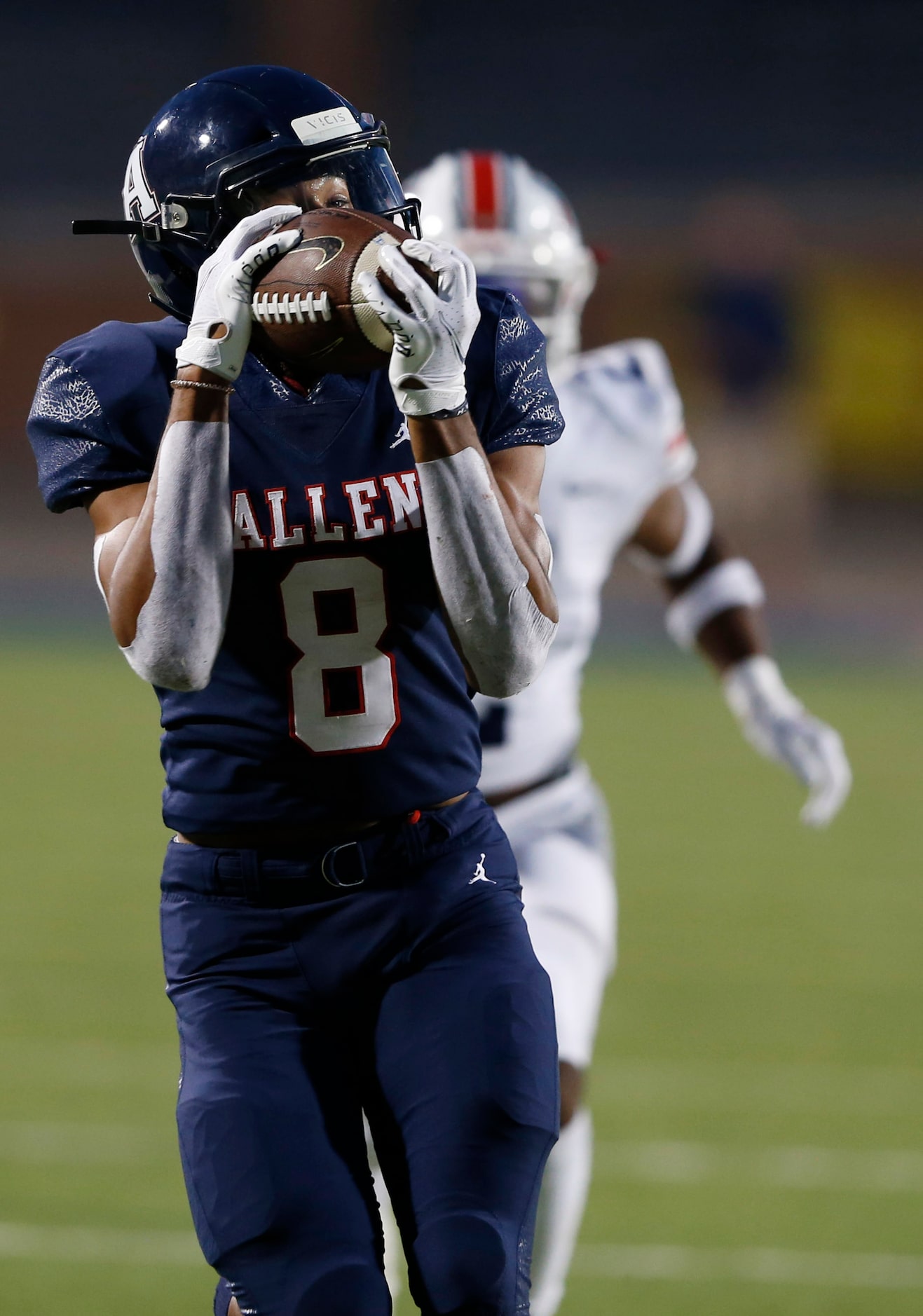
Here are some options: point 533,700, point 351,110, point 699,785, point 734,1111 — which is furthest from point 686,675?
point 351,110

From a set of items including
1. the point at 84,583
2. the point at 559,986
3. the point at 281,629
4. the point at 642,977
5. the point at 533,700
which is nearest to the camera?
the point at 281,629

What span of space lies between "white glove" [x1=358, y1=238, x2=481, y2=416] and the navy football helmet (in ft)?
0.94

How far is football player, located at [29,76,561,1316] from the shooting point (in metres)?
2.15

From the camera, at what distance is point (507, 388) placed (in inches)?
94.9

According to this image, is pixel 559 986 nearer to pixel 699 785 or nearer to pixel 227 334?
pixel 227 334

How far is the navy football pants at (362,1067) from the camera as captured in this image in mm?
2127

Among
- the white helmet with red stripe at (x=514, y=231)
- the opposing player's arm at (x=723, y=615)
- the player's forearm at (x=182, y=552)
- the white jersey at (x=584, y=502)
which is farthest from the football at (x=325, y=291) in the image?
the opposing player's arm at (x=723, y=615)

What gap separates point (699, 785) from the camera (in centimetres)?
933

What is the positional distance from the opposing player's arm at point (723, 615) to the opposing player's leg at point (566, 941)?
51 centimetres

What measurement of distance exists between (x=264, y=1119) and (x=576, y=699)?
5.81 feet

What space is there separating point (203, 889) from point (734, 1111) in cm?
288

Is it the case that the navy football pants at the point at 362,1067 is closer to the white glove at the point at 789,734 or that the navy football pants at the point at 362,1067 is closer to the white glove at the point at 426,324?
the white glove at the point at 426,324

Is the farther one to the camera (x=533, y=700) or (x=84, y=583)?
(x=84, y=583)

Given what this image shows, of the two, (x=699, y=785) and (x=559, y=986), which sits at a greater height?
(x=559, y=986)
